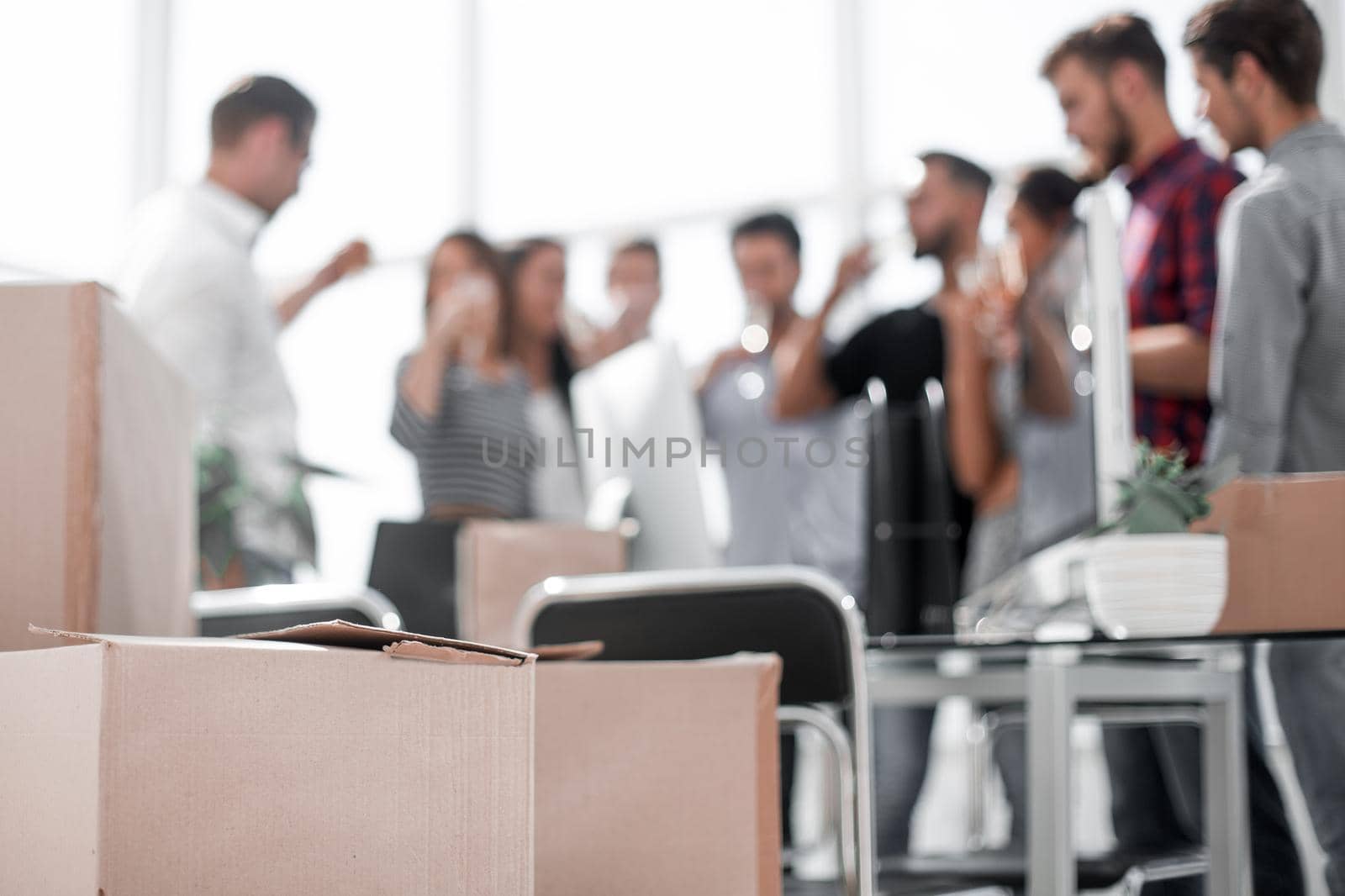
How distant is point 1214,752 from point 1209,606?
0.35 m

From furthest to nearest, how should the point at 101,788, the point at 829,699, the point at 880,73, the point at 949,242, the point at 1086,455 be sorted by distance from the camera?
the point at 880,73, the point at 949,242, the point at 1086,455, the point at 829,699, the point at 101,788

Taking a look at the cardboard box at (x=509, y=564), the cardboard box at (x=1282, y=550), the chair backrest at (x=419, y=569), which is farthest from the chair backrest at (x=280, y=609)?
the cardboard box at (x=1282, y=550)

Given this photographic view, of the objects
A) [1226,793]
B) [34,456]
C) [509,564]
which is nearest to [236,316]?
[509,564]

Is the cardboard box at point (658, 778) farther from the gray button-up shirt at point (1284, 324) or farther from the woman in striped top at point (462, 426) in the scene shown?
the woman in striped top at point (462, 426)

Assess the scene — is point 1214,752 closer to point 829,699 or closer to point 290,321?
point 829,699

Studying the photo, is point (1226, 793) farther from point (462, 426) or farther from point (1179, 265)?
point (462, 426)

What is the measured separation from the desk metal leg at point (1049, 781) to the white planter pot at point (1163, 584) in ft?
0.52

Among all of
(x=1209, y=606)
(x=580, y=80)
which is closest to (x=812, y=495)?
(x=1209, y=606)

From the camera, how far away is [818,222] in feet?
13.8

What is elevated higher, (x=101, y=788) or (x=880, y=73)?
(x=880, y=73)

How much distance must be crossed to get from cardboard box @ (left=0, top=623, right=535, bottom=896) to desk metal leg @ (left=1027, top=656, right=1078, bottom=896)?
80 cm

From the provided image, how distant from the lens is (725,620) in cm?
133

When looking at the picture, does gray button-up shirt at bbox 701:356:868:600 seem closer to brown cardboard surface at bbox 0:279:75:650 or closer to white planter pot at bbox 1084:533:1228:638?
white planter pot at bbox 1084:533:1228:638

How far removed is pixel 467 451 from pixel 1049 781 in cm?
138
